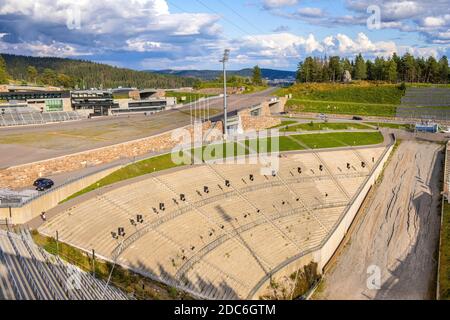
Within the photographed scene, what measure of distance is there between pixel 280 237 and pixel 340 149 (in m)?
26.3

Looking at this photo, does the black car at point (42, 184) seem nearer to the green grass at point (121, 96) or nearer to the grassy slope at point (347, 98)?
the green grass at point (121, 96)

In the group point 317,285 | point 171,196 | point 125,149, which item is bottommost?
point 317,285

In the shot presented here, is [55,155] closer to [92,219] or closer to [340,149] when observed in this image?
[92,219]

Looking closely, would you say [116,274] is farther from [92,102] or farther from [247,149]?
[92,102]

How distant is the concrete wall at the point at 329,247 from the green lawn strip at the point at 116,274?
6616mm

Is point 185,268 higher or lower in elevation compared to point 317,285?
higher

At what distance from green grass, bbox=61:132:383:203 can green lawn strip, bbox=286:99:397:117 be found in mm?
19781

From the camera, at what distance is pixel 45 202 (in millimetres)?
32031

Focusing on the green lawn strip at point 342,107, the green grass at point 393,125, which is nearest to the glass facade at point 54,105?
the green lawn strip at point 342,107

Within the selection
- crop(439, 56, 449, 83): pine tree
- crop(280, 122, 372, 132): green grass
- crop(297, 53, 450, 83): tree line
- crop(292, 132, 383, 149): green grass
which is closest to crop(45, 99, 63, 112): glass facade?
crop(280, 122, 372, 132): green grass

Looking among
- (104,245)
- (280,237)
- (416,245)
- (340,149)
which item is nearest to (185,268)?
(104,245)

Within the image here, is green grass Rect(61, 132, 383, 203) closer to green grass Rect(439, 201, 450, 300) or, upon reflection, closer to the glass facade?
green grass Rect(439, 201, 450, 300)

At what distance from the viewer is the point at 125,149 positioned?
45.1 metres

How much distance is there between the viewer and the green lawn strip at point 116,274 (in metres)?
25.0
